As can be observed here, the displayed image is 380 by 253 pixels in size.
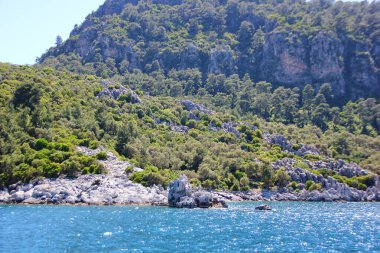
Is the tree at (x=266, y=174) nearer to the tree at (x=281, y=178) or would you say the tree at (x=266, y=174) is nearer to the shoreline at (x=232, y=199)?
the tree at (x=281, y=178)

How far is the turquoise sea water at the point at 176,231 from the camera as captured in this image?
42219mm

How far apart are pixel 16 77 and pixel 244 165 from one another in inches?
3160

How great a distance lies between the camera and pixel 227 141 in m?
156

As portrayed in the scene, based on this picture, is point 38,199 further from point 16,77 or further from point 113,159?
point 16,77

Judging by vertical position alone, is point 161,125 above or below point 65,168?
above

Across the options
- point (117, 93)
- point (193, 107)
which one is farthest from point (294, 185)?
point (117, 93)

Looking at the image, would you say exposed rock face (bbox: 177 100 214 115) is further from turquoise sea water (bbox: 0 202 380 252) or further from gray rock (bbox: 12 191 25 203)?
turquoise sea water (bbox: 0 202 380 252)

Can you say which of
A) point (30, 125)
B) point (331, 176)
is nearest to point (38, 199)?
point (30, 125)

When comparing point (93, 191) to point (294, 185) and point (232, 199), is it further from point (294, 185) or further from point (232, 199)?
point (294, 185)

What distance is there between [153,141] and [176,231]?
86.0m

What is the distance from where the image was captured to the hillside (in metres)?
99.0

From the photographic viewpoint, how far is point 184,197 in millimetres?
85125

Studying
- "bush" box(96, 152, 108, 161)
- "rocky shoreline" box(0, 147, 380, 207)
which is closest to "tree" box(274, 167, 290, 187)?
"rocky shoreline" box(0, 147, 380, 207)

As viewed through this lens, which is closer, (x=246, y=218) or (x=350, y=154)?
(x=246, y=218)
